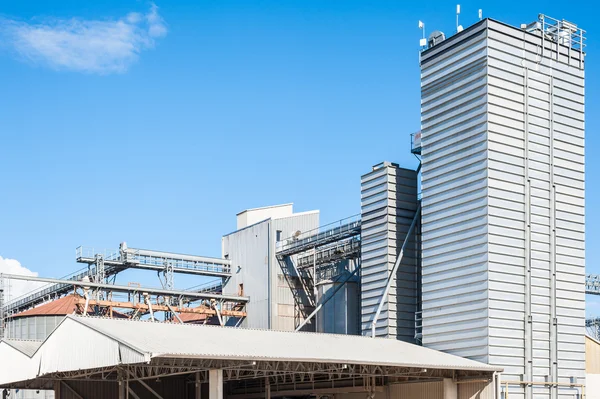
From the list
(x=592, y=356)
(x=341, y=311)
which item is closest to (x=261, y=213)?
(x=341, y=311)

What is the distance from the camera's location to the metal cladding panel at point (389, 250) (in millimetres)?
44594

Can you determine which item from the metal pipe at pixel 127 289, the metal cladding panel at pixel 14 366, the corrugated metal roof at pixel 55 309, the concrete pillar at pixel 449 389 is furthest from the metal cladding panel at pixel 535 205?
the corrugated metal roof at pixel 55 309

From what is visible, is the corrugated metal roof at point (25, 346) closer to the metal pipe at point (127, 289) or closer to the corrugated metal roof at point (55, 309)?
the metal pipe at point (127, 289)

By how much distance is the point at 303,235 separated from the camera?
190ft

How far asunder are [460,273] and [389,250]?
18.6ft

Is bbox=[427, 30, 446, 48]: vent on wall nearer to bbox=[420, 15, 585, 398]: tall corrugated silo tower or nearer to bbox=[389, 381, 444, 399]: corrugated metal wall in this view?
bbox=[420, 15, 585, 398]: tall corrugated silo tower

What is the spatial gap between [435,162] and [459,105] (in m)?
3.19

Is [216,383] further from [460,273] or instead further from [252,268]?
[252,268]

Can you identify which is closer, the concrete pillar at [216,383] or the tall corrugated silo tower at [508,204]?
the concrete pillar at [216,383]

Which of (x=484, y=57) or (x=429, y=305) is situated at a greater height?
(x=484, y=57)

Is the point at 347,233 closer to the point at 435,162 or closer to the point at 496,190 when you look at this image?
the point at 435,162

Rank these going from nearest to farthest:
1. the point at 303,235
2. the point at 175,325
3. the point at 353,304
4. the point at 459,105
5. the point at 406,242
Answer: the point at 175,325
the point at 459,105
the point at 406,242
the point at 353,304
the point at 303,235

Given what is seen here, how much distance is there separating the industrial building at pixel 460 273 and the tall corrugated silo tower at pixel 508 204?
0.08m

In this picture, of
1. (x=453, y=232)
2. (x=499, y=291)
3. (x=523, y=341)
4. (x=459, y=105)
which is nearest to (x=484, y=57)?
(x=459, y=105)
